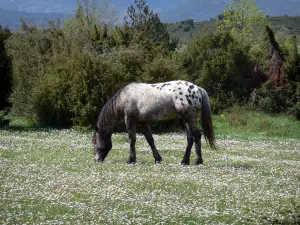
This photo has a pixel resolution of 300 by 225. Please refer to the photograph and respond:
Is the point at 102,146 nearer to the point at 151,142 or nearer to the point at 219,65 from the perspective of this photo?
the point at 151,142

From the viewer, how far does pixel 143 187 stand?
13938mm

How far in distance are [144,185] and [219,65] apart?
90.4 ft

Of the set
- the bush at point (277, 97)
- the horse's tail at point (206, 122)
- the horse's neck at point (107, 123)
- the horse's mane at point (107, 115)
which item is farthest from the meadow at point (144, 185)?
the bush at point (277, 97)

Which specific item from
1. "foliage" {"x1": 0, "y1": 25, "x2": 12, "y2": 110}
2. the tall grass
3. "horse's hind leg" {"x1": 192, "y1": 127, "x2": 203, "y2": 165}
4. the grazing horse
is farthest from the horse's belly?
"foliage" {"x1": 0, "y1": 25, "x2": 12, "y2": 110}

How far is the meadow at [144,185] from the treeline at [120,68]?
634 cm

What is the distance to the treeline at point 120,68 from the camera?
30.8 metres

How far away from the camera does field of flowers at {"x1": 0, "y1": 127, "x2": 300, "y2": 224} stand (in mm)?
10961

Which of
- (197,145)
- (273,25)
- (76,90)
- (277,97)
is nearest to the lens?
(197,145)

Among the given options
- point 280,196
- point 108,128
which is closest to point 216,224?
point 280,196

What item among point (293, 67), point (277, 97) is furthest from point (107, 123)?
point (293, 67)

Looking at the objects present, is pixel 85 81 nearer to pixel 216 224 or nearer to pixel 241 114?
pixel 241 114

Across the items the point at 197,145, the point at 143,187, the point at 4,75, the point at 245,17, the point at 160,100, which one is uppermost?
the point at 245,17

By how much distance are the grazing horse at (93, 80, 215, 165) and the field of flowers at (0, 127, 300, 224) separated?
2.55ft

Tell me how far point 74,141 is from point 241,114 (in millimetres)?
13913
